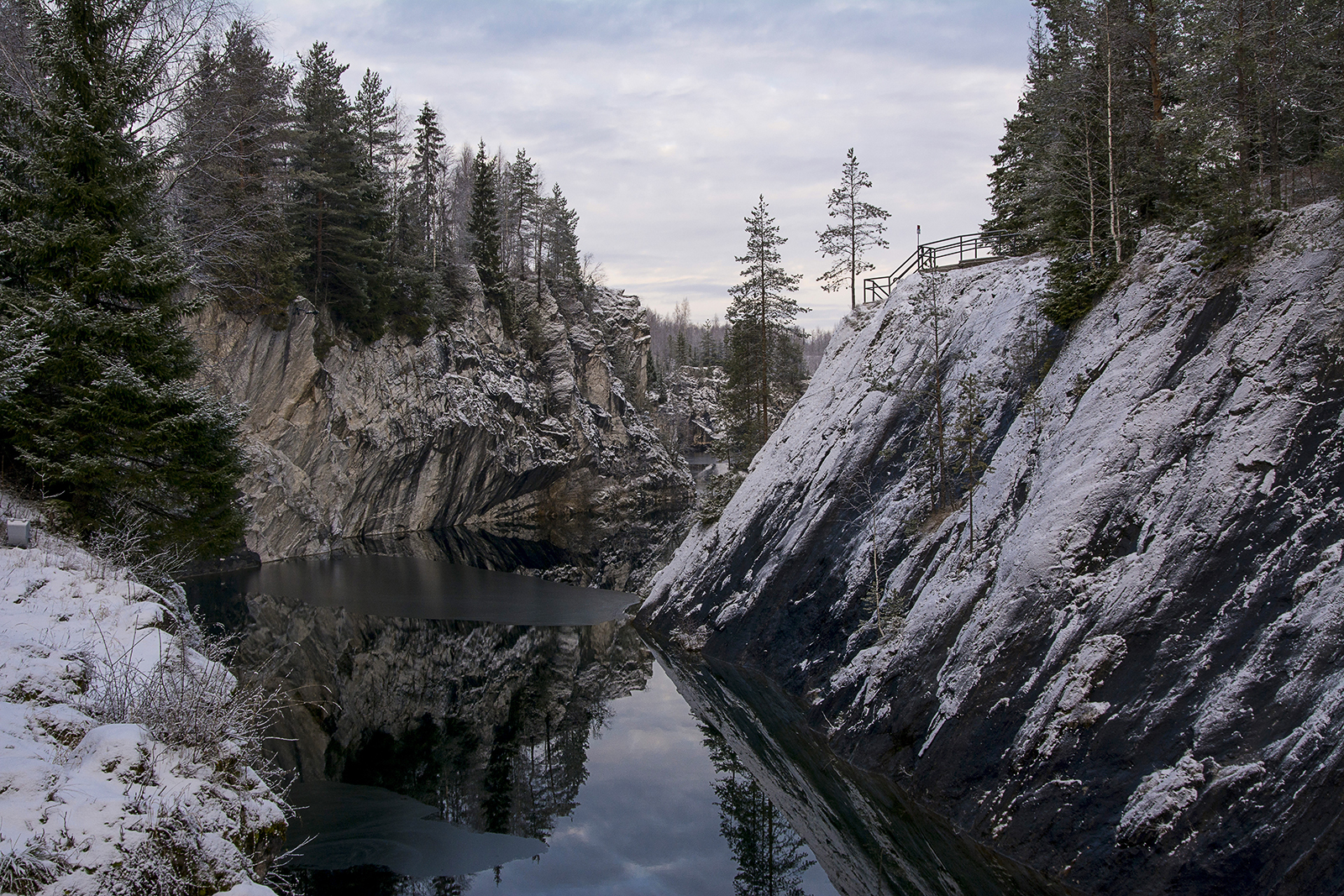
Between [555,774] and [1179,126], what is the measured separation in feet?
64.1

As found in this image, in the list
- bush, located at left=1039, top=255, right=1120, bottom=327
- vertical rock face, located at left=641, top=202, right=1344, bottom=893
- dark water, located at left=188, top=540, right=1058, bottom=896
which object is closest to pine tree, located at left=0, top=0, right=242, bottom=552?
dark water, located at left=188, top=540, right=1058, bottom=896

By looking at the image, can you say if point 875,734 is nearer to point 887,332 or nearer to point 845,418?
point 845,418

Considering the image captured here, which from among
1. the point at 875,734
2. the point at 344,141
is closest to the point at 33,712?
the point at 875,734

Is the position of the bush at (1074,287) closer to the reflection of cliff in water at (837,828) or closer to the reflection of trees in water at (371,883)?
the reflection of cliff in water at (837,828)

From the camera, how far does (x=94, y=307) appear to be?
580 inches

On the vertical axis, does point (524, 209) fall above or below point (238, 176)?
above

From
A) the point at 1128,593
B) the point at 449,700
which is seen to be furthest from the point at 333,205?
the point at 1128,593

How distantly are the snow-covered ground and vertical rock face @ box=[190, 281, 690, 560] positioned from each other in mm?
23697

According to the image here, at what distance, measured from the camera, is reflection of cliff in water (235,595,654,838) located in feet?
48.0

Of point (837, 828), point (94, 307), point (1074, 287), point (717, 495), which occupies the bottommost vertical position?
point (837, 828)

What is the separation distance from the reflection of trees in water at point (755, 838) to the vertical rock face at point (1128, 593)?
2.20 meters

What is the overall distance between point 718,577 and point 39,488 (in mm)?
17053

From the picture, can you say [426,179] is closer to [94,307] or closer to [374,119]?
[374,119]

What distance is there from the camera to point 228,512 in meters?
16.6
